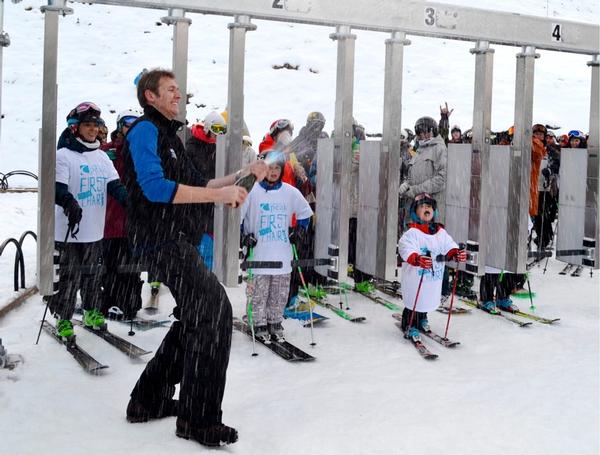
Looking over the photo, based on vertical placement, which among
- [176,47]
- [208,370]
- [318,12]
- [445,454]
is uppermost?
[318,12]

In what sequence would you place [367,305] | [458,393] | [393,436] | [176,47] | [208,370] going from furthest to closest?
[367,305]
[176,47]
[458,393]
[393,436]
[208,370]

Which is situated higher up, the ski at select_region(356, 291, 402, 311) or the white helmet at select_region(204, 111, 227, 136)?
the white helmet at select_region(204, 111, 227, 136)

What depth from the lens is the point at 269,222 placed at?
6.24 metres

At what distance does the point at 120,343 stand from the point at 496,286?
154 inches

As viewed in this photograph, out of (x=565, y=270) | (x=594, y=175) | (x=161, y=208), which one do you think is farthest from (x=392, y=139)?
(x=565, y=270)

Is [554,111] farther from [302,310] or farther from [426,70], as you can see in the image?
[302,310]

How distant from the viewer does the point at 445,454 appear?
3.95m

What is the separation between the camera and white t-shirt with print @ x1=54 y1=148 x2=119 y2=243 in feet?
19.0

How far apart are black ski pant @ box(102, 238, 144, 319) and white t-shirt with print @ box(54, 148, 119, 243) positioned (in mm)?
702

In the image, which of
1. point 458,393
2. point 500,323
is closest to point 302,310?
point 500,323

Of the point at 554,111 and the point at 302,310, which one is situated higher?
the point at 554,111

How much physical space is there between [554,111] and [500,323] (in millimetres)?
23616

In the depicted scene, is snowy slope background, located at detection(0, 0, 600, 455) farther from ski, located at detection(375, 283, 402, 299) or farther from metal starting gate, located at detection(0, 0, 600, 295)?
metal starting gate, located at detection(0, 0, 600, 295)

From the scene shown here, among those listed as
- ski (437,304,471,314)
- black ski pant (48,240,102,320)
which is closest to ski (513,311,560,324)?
ski (437,304,471,314)
